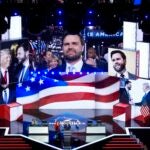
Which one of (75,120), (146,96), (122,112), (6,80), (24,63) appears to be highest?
(24,63)

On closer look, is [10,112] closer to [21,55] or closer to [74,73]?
[21,55]

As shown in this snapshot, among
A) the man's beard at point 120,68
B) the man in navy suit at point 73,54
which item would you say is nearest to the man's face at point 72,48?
the man in navy suit at point 73,54

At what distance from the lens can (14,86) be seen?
1306cm

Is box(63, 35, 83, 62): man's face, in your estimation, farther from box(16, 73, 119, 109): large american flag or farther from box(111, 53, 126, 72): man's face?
box(111, 53, 126, 72): man's face

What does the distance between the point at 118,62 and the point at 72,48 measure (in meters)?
1.43

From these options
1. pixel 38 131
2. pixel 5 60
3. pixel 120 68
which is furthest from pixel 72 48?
pixel 38 131

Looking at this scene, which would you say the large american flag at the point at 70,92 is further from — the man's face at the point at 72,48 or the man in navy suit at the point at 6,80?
the man's face at the point at 72,48

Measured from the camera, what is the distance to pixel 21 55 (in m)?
12.8

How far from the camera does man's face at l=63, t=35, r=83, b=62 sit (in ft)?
42.4

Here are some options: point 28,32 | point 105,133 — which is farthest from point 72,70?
point 105,133

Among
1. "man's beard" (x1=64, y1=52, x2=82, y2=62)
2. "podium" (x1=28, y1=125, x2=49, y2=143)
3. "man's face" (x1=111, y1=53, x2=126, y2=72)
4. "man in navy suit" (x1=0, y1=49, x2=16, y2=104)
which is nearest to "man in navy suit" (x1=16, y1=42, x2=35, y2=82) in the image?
"man in navy suit" (x1=0, y1=49, x2=16, y2=104)

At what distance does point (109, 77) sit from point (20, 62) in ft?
8.97

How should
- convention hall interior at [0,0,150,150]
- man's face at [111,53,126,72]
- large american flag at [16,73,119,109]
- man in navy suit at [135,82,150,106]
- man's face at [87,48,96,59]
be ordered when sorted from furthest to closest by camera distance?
large american flag at [16,73,119,109], man's face at [87,48,96,59], man's face at [111,53,126,72], man in navy suit at [135,82,150,106], convention hall interior at [0,0,150,150]

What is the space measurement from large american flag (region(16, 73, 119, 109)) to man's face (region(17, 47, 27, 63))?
0.75 m
